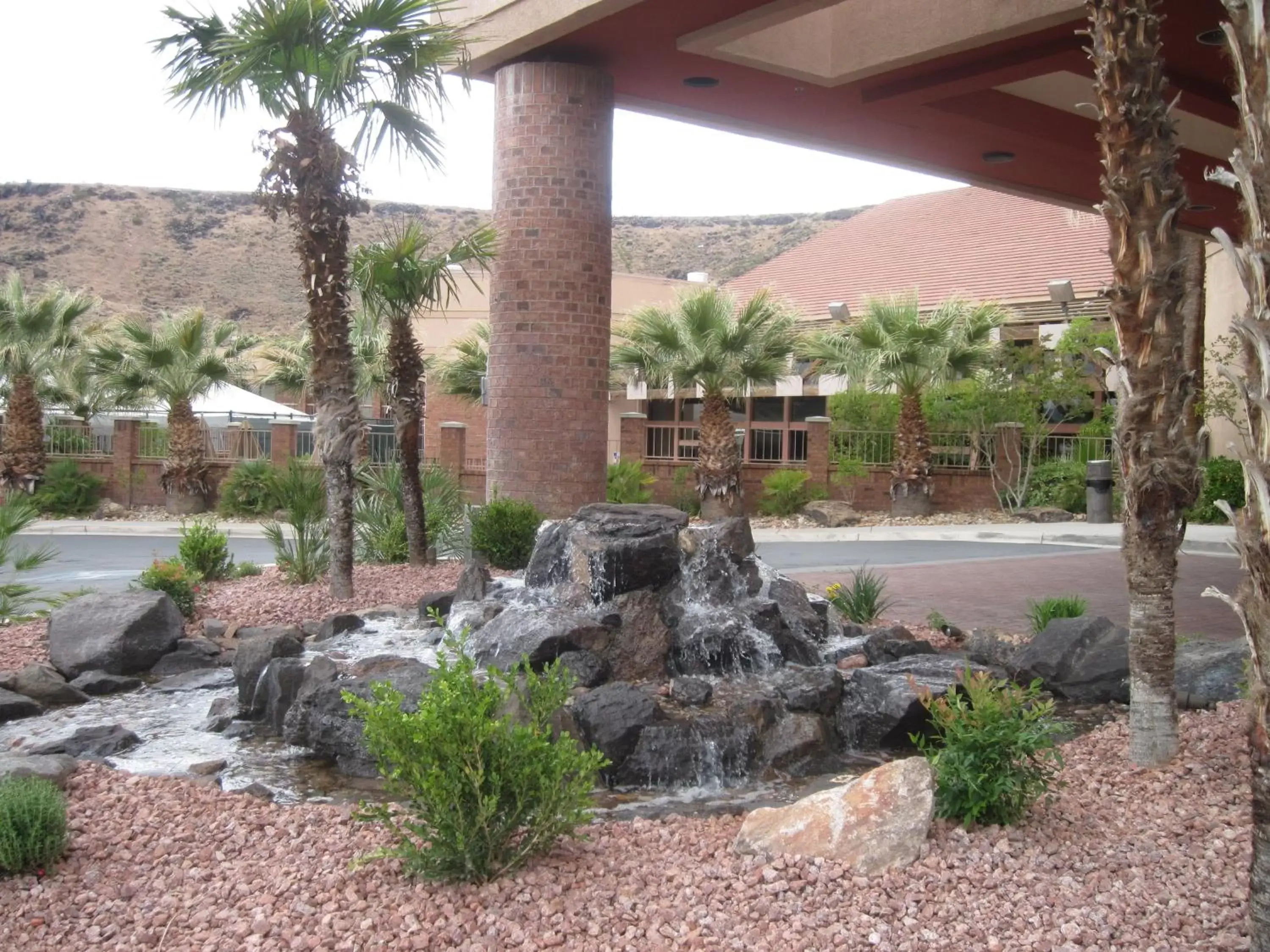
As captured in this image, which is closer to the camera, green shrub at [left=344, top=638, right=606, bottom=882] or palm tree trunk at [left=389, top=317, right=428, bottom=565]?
green shrub at [left=344, top=638, right=606, bottom=882]

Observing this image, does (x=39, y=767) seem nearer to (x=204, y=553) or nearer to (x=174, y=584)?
(x=174, y=584)

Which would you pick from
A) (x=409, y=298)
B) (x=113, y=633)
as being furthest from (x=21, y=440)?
(x=113, y=633)

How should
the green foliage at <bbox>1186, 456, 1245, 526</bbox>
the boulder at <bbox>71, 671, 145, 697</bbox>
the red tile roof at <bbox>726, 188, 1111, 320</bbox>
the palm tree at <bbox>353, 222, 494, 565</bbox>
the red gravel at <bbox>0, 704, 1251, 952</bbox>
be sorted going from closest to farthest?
the red gravel at <bbox>0, 704, 1251, 952</bbox> → the boulder at <bbox>71, 671, 145, 697</bbox> → the palm tree at <bbox>353, 222, 494, 565</bbox> → the green foliage at <bbox>1186, 456, 1245, 526</bbox> → the red tile roof at <bbox>726, 188, 1111, 320</bbox>

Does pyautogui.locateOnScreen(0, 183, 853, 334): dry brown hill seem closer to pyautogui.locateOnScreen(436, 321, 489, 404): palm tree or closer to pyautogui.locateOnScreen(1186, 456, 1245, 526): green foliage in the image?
pyautogui.locateOnScreen(436, 321, 489, 404): palm tree

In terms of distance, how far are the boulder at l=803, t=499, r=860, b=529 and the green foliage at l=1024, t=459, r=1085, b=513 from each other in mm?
3564

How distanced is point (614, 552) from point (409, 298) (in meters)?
4.46

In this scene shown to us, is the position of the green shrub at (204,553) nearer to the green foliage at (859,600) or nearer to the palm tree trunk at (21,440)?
the green foliage at (859,600)

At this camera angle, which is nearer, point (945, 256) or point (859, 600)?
point (859, 600)

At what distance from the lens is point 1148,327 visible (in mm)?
5285

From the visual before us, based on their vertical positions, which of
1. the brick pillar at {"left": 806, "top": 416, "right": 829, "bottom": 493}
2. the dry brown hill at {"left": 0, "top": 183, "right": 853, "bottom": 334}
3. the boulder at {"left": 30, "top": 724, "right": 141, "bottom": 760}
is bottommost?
the boulder at {"left": 30, "top": 724, "right": 141, "bottom": 760}

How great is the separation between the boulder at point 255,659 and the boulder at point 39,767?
2.24 meters

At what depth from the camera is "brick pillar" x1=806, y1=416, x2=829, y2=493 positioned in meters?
25.0

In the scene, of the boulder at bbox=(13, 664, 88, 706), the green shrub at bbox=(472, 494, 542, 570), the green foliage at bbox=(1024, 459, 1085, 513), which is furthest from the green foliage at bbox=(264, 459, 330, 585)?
the green foliage at bbox=(1024, 459, 1085, 513)

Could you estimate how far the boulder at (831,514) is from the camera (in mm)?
23125
